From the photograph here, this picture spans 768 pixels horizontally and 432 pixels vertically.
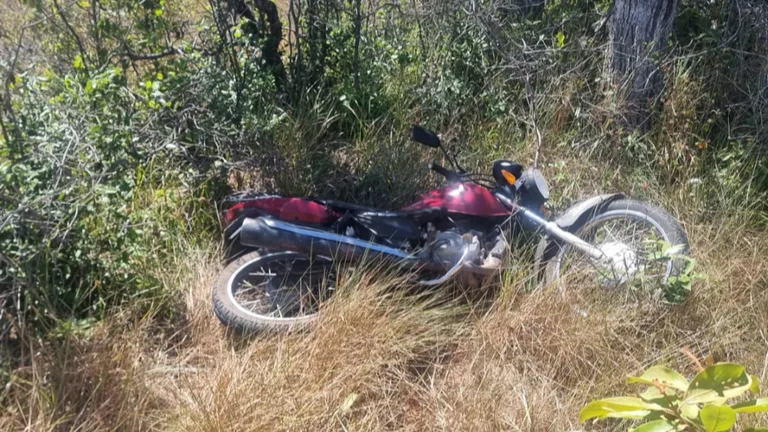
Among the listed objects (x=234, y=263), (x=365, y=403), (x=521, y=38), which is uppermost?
(x=521, y=38)

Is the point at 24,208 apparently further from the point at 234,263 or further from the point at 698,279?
the point at 698,279

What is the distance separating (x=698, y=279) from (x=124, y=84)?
304 cm

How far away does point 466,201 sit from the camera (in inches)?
122

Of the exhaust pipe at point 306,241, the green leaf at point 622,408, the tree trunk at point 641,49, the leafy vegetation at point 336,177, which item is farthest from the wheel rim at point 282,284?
the tree trunk at point 641,49

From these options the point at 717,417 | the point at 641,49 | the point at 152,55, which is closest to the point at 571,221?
the point at 641,49

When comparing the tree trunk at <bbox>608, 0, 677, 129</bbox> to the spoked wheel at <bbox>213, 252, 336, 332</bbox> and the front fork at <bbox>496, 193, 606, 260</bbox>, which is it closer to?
the front fork at <bbox>496, 193, 606, 260</bbox>

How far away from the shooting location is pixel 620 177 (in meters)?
4.05

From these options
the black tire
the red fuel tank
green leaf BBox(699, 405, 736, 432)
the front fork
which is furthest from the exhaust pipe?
green leaf BBox(699, 405, 736, 432)

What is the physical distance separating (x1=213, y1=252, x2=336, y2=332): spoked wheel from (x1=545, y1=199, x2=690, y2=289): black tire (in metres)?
1.07

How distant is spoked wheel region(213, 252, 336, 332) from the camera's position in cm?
309

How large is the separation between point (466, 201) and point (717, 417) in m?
1.99

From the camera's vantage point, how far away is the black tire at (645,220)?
9.99 feet

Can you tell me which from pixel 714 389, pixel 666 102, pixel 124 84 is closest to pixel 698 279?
pixel 666 102

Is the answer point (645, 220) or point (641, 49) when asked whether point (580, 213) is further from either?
point (641, 49)
